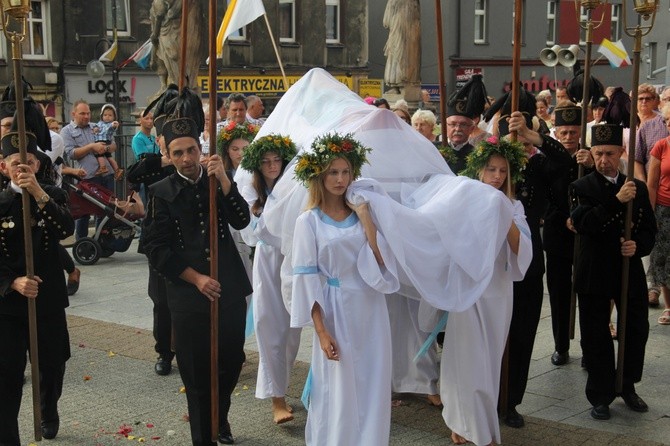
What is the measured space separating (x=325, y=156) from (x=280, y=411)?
208 centimetres

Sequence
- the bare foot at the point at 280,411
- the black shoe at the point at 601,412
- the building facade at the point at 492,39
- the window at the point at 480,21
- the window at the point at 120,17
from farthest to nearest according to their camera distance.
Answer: the window at the point at 480,21, the building facade at the point at 492,39, the window at the point at 120,17, the bare foot at the point at 280,411, the black shoe at the point at 601,412

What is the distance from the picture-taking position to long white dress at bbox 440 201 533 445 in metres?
6.30

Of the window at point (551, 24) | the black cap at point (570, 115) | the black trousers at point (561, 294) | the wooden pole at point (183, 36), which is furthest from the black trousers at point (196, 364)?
the window at point (551, 24)

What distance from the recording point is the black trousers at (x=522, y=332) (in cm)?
690

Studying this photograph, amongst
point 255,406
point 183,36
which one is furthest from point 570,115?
point 255,406

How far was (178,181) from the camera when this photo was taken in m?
6.21

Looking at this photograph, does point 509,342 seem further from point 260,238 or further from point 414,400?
point 260,238

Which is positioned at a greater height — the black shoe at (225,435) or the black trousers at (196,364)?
the black trousers at (196,364)

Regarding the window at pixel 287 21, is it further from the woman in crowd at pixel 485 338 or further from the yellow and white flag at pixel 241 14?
the woman in crowd at pixel 485 338

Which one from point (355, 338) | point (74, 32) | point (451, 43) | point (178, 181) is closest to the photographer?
point (355, 338)

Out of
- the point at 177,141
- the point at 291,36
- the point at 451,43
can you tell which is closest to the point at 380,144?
the point at 177,141

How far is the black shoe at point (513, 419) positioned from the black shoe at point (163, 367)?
286 centimetres

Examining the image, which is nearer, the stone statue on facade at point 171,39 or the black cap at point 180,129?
the black cap at point 180,129

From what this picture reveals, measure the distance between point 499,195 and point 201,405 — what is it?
7.17ft
